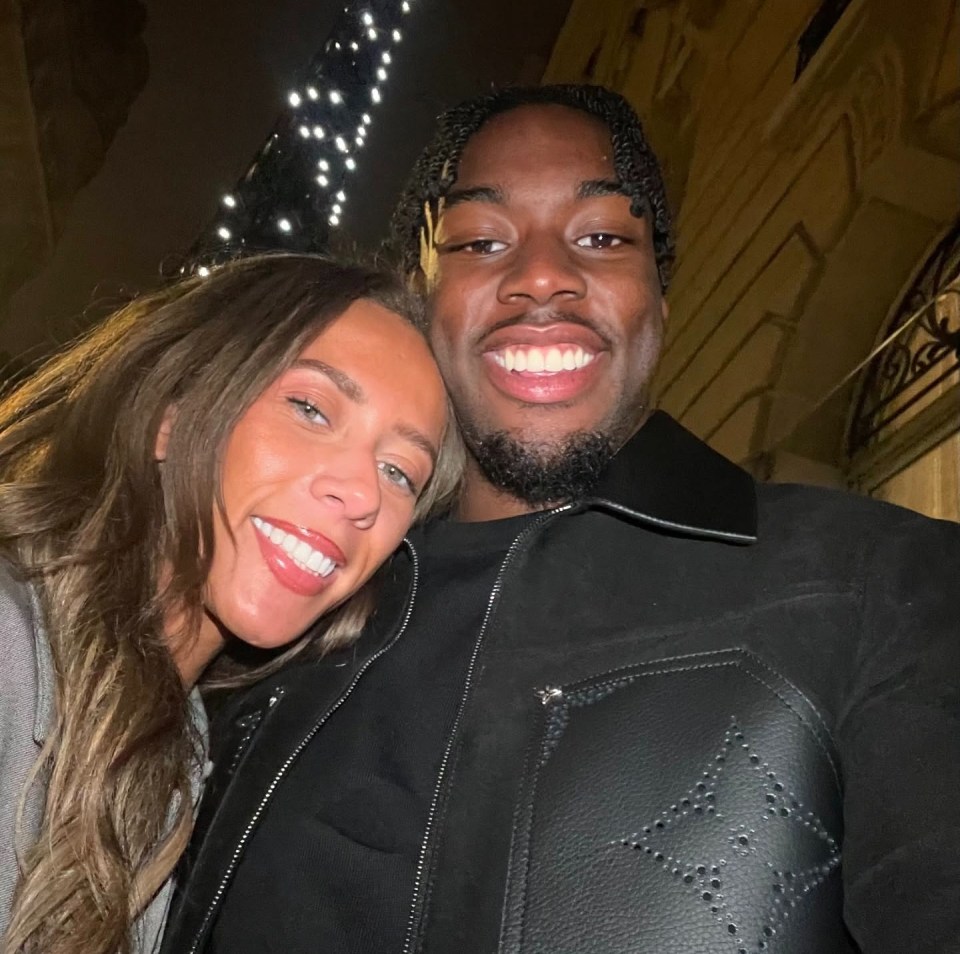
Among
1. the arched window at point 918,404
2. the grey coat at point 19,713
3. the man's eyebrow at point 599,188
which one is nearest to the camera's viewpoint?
the grey coat at point 19,713

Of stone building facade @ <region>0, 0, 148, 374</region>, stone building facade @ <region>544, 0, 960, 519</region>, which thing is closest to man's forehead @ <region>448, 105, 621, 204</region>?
stone building facade @ <region>544, 0, 960, 519</region>

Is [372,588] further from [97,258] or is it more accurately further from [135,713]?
[97,258]

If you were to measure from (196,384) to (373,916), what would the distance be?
0.92 m

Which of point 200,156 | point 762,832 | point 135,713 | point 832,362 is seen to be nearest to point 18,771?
point 135,713

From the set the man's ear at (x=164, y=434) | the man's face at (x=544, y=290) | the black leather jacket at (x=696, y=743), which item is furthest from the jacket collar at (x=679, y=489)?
the man's ear at (x=164, y=434)

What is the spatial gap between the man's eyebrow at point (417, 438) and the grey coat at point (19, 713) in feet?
2.19

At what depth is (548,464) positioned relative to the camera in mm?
1337

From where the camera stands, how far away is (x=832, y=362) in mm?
3109

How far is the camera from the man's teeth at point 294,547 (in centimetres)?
119

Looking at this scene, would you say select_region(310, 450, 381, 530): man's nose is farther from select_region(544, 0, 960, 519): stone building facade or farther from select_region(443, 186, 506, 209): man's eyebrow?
select_region(544, 0, 960, 519): stone building facade

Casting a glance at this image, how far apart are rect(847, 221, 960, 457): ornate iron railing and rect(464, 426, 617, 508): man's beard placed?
5.45 ft

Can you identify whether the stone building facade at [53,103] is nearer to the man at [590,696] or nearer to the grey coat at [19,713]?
the man at [590,696]

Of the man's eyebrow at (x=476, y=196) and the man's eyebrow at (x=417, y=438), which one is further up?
the man's eyebrow at (x=476, y=196)

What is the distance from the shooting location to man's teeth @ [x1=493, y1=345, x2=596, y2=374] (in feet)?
4.53
